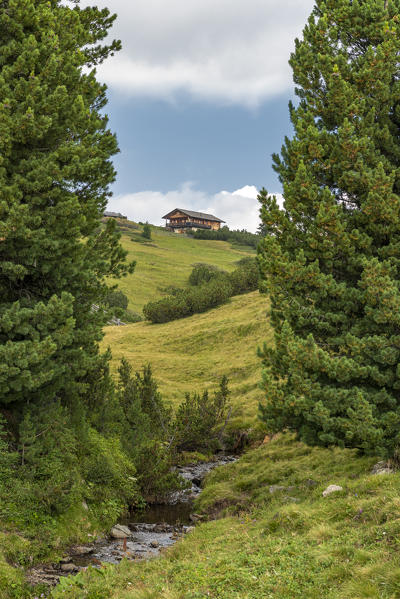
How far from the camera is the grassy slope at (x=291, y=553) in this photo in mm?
6922

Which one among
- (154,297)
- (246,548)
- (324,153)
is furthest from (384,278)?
(154,297)

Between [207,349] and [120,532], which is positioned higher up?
[207,349]

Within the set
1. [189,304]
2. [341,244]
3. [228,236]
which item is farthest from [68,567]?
[228,236]

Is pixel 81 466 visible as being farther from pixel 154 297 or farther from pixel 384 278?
pixel 154 297

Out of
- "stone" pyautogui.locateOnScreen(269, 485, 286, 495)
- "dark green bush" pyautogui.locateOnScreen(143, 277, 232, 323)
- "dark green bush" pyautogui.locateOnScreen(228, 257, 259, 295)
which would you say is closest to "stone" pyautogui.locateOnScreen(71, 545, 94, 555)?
"stone" pyautogui.locateOnScreen(269, 485, 286, 495)

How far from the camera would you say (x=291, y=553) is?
840cm

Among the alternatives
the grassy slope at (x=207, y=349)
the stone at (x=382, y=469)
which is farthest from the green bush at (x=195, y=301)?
the stone at (x=382, y=469)

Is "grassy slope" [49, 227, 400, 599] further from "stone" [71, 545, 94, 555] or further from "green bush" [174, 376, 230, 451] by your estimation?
"green bush" [174, 376, 230, 451]

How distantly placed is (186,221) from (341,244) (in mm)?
161619

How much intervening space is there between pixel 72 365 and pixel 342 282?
8340 mm

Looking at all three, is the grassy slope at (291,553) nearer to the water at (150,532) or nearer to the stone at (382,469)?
the stone at (382,469)

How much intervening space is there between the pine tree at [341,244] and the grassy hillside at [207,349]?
571 inches

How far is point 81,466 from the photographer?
15.1 meters

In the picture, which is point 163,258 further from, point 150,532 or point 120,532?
point 120,532
